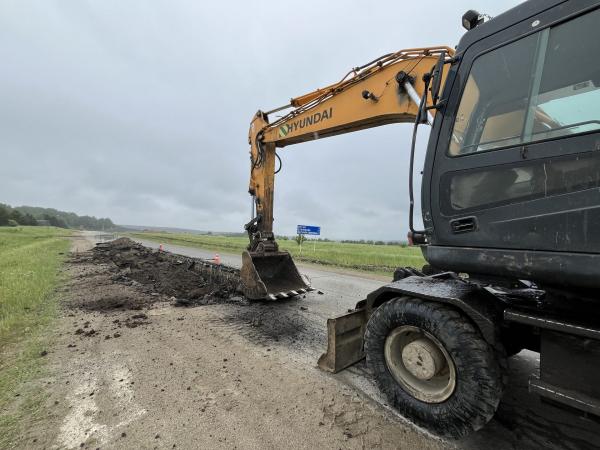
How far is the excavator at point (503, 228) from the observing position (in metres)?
1.99

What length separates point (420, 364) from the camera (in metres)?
2.67

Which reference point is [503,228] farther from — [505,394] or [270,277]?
[270,277]

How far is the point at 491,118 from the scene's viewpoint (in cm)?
243

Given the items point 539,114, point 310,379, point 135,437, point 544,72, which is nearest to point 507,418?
point 310,379

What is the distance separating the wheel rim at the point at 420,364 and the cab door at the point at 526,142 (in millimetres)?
870

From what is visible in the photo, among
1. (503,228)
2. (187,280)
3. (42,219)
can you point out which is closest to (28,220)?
(42,219)

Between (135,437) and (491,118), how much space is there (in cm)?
376

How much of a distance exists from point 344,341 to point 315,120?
3.85 metres

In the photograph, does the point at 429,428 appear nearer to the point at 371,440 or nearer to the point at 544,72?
the point at 371,440

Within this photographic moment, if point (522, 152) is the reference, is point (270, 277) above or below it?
below

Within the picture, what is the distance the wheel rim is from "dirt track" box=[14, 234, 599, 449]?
0.31 m

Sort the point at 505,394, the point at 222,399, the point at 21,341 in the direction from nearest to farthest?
the point at 222,399, the point at 505,394, the point at 21,341

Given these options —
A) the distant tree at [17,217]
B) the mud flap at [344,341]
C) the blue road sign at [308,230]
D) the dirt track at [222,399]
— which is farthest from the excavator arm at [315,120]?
the distant tree at [17,217]

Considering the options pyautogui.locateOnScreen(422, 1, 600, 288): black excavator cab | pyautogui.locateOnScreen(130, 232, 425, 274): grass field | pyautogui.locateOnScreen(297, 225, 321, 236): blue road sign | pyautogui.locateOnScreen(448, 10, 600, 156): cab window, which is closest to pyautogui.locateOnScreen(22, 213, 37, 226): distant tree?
pyautogui.locateOnScreen(130, 232, 425, 274): grass field
